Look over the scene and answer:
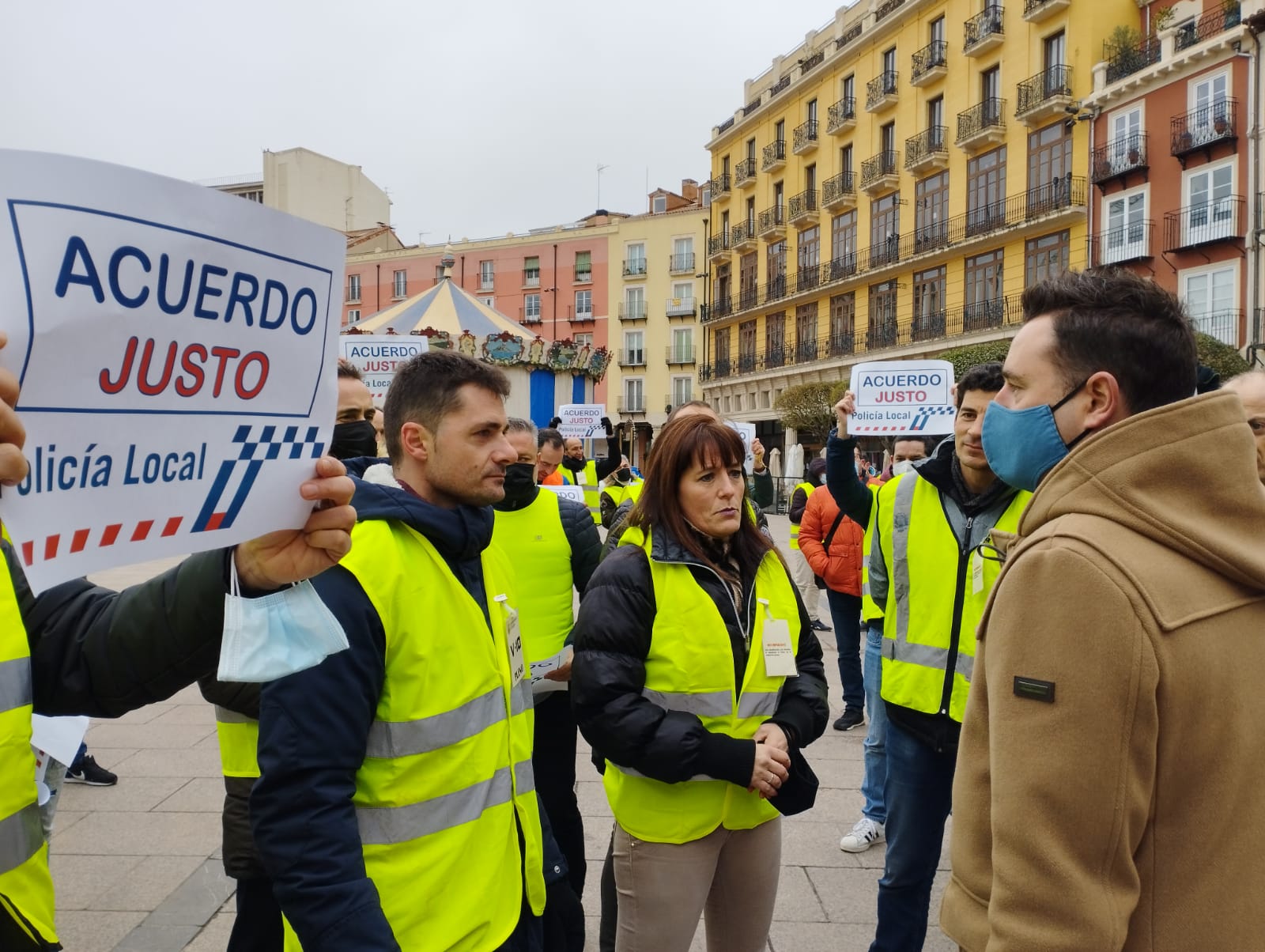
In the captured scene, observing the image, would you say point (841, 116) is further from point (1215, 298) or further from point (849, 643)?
point (849, 643)

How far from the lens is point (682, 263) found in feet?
158

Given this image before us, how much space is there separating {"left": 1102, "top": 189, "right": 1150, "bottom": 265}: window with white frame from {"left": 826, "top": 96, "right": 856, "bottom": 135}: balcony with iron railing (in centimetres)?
1278

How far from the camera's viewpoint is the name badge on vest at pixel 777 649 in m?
2.50

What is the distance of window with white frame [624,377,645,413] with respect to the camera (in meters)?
50.0

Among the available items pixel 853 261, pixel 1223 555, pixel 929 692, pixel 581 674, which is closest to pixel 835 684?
pixel 929 692

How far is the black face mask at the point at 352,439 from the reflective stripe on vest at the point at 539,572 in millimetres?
798

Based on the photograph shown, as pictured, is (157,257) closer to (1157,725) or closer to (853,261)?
(1157,725)

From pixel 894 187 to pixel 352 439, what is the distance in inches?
1337

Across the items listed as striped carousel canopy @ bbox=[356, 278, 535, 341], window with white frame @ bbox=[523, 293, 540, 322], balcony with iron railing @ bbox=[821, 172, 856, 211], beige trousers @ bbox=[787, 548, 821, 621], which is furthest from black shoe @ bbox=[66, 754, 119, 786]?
window with white frame @ bbox=[523, 293, 540, 322]

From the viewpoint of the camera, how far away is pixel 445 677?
1.81 meters

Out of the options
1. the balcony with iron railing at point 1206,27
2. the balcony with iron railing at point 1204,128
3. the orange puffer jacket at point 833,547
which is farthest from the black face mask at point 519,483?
the balcony with iron railing at point 1206,27

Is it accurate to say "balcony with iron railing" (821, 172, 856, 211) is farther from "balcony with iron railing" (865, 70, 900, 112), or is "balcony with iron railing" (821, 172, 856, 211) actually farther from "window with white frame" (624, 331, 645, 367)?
"window with white frame" (624, 331, 645, 367)

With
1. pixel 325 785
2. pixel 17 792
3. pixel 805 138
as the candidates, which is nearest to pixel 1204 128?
pixel 805 138

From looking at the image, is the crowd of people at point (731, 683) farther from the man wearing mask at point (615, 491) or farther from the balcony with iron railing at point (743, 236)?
the balcony with iron railing at point (743, 236)
